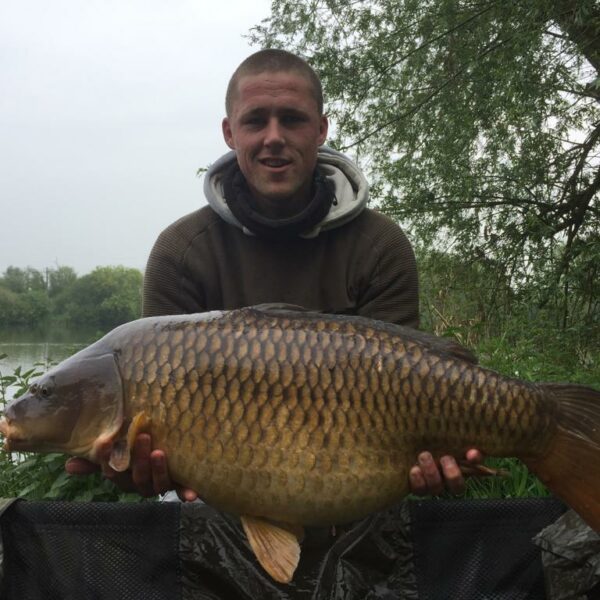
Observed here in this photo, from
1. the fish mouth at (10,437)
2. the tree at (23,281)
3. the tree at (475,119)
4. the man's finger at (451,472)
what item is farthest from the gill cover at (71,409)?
the tree at (23,281)

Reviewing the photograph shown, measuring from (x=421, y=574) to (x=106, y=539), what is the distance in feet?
2.34

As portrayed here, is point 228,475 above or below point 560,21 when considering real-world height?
below

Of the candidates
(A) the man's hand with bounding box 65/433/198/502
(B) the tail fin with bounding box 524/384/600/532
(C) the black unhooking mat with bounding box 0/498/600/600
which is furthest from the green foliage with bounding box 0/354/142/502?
(B) the tail fin with bounding box 524/384/600/532

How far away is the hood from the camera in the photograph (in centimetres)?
179

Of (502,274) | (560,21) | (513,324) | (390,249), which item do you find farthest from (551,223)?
(390,249)

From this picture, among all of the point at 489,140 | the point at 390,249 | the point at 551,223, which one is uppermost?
the point at 489,140

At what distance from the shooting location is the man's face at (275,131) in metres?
1.71

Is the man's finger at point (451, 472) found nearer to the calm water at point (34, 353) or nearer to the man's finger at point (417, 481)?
the man's finger at point (417, 481)

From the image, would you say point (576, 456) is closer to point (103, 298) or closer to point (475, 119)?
point (475, 119)

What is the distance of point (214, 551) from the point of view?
162 cm

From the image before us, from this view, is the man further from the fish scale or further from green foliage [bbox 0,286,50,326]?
green foliage [bbox 0,286,50,326]

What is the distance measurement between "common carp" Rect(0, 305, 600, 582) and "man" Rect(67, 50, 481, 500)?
0.51 m

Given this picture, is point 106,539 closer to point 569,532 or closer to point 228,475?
point 228,475

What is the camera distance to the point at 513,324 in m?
3.88
